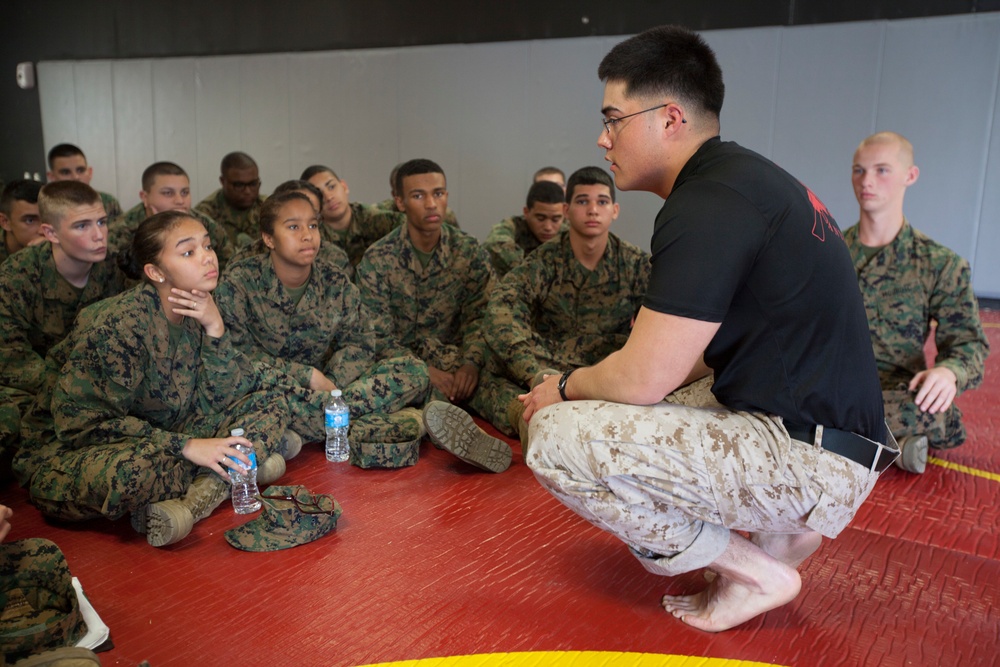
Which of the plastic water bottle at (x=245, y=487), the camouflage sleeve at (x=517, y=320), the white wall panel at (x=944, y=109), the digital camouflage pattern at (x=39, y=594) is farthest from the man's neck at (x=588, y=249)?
the white wall panel at (x=944, y=109)

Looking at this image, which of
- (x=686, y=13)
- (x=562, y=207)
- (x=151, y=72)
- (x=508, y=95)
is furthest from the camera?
(x=151, y=72)

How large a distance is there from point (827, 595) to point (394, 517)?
4.31ft

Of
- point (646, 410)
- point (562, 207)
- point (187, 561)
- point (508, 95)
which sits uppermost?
point (508, 95)

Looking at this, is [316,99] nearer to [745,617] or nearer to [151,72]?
[151,72]

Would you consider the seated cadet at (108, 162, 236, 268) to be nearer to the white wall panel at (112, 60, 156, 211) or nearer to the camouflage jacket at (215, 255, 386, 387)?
the camouflage jacket at (215, 255, 386, 387)

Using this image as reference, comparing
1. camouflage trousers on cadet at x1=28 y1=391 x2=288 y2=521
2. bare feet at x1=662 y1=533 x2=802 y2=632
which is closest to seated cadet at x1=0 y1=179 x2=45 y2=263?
camouflage trousers on cadet at x1=28 y1=391 x2=288 y2=521

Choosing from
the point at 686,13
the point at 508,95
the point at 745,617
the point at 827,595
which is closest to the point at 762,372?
the point at 745,617

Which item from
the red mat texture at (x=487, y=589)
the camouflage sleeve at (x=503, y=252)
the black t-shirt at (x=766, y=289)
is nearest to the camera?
the black t-shirt at (x=766, y=289)

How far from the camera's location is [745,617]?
6.38 ft

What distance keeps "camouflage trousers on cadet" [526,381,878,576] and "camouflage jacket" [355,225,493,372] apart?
214 centimetres

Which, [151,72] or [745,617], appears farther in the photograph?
[151,72]

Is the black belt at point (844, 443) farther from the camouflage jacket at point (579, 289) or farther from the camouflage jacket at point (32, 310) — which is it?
the camouflage jacket at point (32, 310)

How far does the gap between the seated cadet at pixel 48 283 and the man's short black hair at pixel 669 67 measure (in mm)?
2303

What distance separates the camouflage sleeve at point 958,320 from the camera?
3.08 meters
